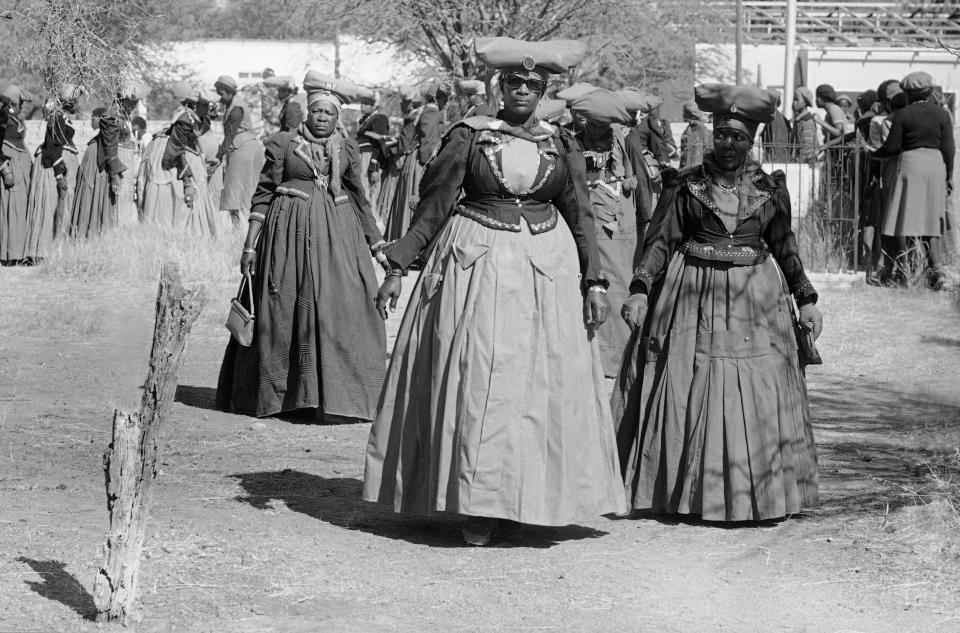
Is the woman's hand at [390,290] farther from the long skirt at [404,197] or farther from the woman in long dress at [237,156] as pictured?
the long skirt at [404,197]

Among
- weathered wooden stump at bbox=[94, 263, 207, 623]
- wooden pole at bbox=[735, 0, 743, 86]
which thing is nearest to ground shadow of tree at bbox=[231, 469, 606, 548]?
weathered wooden stump at bbox=[94, 263, 207, 623]

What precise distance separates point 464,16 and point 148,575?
1771 centimetres

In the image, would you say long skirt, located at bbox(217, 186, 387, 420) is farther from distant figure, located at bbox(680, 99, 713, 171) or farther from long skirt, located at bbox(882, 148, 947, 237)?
distant figure, located at bbox(680, 99, 713, 171)

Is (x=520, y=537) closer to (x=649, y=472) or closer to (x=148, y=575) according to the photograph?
(x=649, y=472)

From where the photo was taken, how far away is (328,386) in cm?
870

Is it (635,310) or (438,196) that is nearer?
(438,196)

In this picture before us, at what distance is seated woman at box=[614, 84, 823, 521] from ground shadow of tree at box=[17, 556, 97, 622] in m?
2.43

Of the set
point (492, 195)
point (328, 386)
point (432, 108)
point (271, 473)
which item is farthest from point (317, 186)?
point (432, 108)

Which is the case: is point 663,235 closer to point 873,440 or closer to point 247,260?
point 873,440

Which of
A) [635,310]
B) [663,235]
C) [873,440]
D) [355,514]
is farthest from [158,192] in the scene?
[635,310]

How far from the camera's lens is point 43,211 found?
1675 centimetres

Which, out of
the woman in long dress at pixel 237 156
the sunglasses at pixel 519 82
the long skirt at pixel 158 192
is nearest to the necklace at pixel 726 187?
the sunglasses at pixel 519 82

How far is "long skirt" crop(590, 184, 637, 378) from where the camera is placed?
10.2 m

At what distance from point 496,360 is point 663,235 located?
1218 millimetres
